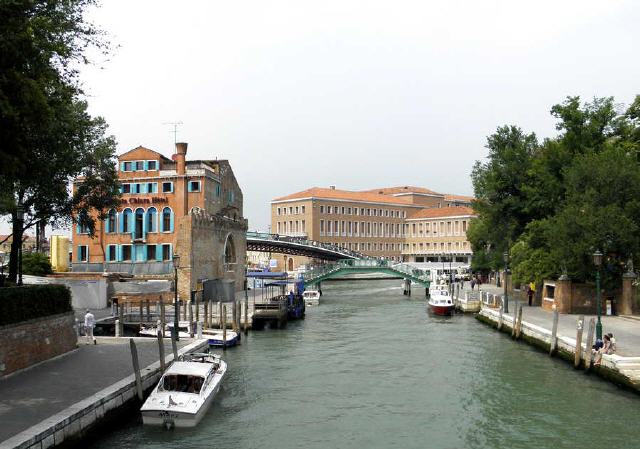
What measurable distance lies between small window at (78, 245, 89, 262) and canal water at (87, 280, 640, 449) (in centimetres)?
1991

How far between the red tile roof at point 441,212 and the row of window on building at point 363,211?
229 centimetres

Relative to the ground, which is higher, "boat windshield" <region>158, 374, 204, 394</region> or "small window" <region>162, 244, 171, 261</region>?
"small window" <region>162, 244, 171, 261</region>

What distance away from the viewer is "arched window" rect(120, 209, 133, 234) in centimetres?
4491

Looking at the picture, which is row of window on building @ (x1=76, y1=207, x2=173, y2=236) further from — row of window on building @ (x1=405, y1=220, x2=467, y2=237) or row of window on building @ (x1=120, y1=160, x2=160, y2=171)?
row of window on building @ (x1=405, y1=220, x2=467, y2=237)

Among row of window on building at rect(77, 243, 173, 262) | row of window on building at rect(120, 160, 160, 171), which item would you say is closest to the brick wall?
row of window on building at rect(77, 243, 173, 262)

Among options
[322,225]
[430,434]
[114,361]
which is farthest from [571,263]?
[322,225]

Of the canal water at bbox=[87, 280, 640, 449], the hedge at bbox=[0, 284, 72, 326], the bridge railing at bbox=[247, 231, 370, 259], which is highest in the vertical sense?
the bridge railing at bbox=[247, 231, 370, 259]

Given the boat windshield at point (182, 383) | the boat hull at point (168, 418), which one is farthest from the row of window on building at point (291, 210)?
the boat hull at point (168, 418)

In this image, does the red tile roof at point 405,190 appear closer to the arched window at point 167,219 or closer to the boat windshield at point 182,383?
the arched window at point 167,219

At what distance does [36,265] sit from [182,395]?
29123mm

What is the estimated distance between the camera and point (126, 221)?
4497 cm

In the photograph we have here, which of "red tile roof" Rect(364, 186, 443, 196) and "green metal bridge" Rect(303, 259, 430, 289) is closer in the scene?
"green metal bridge" Rect(303, 259, 430, 289)

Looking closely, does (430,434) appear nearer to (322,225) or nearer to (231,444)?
(231,444)

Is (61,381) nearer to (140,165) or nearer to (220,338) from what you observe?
(220,338)
